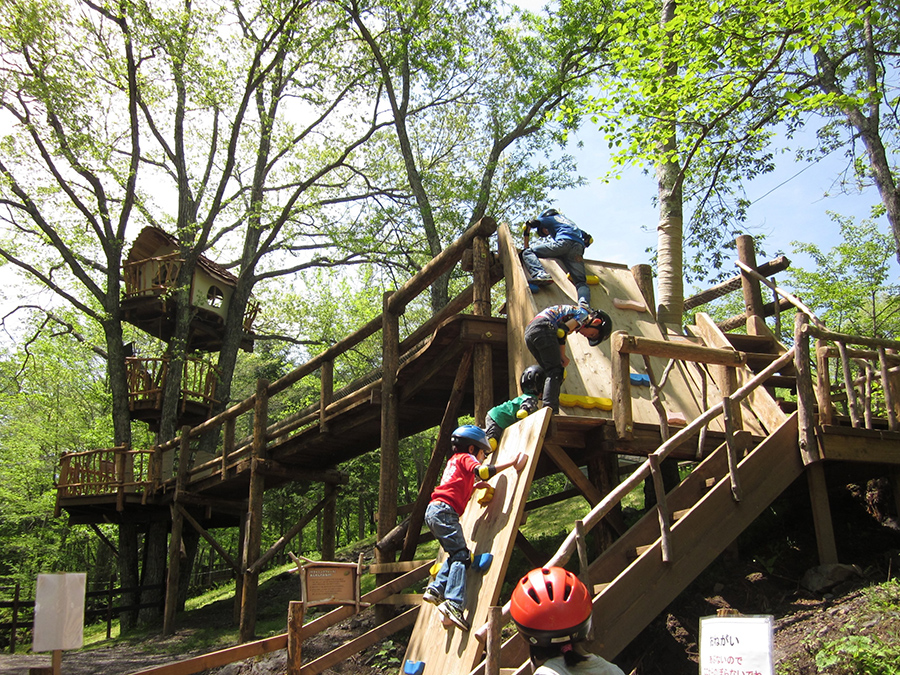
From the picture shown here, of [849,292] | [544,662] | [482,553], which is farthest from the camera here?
[849,292]

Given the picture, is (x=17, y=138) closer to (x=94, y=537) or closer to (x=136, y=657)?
(x=136, y=657)

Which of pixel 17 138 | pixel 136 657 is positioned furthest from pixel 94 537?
pixel 136 657

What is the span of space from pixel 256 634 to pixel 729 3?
1353cm

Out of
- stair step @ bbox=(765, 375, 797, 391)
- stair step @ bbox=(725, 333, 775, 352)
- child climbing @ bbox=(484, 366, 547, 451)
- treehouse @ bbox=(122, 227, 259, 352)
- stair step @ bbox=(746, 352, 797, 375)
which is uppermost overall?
treehouse @ bbox=(122, 227, 259, 352)

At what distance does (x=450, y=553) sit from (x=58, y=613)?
2797mm

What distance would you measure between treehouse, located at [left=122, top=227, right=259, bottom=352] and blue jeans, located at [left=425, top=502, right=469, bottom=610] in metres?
16.2

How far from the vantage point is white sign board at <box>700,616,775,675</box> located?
3.07 metres

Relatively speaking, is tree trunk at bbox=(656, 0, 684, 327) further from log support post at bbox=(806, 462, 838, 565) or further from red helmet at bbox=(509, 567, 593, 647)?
red helmet at bbox=(509, 567, 593, 647)

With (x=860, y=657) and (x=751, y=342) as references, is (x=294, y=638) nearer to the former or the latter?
(x=860, y=657)

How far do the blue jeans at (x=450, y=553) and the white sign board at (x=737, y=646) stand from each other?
7.77 feet

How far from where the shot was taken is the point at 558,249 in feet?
27.2

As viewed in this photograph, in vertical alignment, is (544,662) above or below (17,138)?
below

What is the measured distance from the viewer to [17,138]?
2100cm

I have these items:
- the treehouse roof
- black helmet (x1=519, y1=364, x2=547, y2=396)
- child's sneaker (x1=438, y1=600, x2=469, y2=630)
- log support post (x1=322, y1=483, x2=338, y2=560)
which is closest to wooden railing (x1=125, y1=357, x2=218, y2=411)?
the treehouse roof
